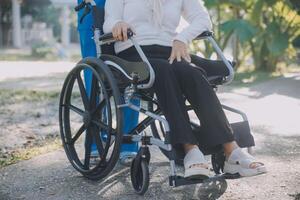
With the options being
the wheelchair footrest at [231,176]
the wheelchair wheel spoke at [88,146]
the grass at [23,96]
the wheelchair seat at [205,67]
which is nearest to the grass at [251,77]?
the grass at [23,96]

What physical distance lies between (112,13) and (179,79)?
55 cm

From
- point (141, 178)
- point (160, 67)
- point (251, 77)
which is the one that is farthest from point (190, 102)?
point (251, 77)

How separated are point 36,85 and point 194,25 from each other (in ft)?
15.2

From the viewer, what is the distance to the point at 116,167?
9.91 ft

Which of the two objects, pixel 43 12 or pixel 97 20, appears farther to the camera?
pixel 43 12

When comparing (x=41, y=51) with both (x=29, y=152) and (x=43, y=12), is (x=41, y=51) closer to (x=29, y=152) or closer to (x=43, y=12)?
(x=43, y=12)

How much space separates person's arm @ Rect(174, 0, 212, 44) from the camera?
8.71 feet

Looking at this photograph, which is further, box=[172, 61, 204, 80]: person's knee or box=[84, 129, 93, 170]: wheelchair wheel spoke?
box=[84, 129, 93, 170]: wheelchair wheel spoke

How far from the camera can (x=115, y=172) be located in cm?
292

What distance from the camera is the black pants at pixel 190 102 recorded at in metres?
2.35

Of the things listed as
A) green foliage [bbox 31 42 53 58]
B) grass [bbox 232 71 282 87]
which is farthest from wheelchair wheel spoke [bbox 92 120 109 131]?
green foliage [bbox 31 42 53 58]

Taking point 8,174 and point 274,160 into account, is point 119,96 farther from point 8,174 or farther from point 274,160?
point 274,160

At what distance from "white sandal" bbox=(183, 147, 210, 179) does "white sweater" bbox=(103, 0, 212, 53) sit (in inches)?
25.9

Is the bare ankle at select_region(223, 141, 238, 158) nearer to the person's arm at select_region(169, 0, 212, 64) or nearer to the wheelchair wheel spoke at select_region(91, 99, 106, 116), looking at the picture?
the person's arm at select_region(169, 0, 212, 64)
